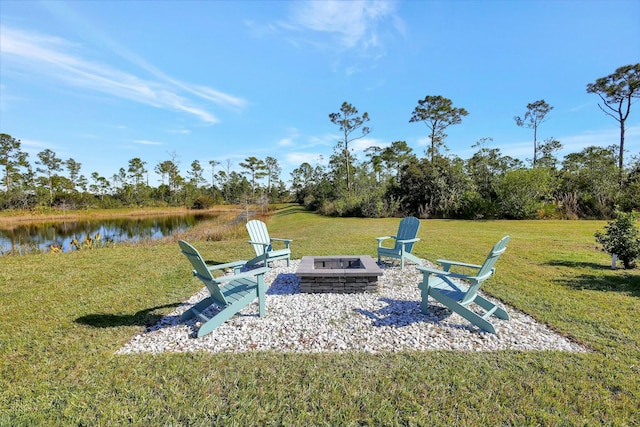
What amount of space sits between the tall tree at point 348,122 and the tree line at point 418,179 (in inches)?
3.6

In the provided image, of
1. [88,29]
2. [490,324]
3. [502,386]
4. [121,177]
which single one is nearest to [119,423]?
[502,386]

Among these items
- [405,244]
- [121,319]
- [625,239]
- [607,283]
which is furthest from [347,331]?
[625,239]

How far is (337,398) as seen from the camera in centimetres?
190

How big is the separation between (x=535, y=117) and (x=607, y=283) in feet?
88.6

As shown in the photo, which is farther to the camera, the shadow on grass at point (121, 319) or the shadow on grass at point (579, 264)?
the shadow on grass at point (579, 264)

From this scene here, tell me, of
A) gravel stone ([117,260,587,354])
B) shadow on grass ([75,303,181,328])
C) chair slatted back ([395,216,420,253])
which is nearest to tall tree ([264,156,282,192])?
chair slatted back ([395,216,420,253])

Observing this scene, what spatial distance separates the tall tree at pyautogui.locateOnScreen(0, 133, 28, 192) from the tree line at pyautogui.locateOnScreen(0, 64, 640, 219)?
8cm

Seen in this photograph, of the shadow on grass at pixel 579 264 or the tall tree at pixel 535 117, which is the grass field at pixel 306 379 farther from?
the tall tree at pixel 535 117

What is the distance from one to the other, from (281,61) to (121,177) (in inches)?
1654

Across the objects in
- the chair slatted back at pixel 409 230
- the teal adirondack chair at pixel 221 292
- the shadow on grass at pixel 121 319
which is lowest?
the shadow on grass at pixel 121 319

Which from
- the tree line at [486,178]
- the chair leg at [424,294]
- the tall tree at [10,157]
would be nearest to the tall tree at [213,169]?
the tall tree at [10,157]

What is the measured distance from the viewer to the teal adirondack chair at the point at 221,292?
2861mm

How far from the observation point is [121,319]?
329 centimetres

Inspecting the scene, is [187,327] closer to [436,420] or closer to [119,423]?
[119,423]
